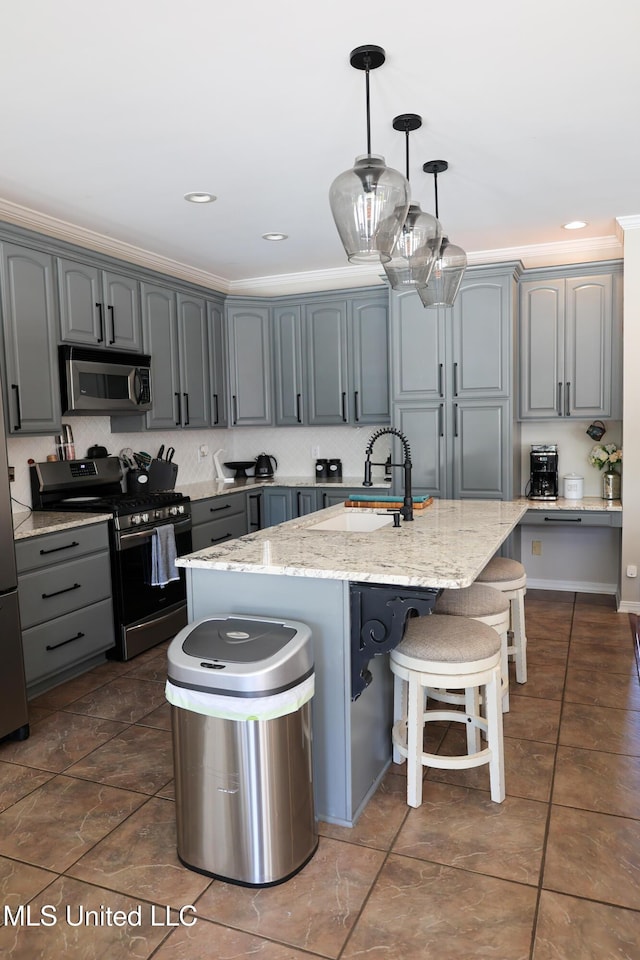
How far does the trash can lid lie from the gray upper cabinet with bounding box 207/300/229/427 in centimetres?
353

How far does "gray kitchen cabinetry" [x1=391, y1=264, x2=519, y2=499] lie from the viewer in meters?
4.76

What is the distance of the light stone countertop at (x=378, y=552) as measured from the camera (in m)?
2.07

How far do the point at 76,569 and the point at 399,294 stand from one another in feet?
9.82

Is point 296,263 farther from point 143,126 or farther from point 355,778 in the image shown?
point 355,778

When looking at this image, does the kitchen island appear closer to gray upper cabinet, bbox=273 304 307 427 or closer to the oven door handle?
the oven door handle

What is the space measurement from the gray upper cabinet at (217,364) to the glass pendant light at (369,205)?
3.44 metres

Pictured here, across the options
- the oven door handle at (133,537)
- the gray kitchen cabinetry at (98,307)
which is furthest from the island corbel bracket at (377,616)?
the gray kitchen cabinetry at (98,307)

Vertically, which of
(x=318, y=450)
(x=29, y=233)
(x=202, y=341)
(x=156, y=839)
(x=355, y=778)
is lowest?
(x=156, y=839)

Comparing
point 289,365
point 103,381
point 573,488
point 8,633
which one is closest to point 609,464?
point 573,488

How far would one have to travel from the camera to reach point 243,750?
1.90m

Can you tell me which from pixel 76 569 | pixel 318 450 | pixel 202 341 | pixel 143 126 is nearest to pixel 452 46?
pixel 143 126

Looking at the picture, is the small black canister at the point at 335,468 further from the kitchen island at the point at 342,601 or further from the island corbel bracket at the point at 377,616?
the island corbel bracket at the point at 377,616

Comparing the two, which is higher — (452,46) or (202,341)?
(452,46)

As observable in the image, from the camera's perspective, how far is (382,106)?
2689mm
